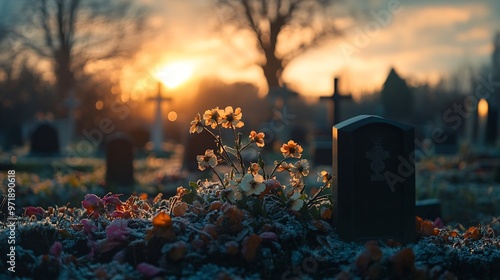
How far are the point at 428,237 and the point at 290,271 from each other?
1.36m

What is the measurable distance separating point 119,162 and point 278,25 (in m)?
17.4

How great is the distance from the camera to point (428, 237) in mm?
4469

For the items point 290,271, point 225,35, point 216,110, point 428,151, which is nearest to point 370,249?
point 290,271

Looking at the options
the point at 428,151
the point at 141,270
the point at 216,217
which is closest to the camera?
the point at 141,270

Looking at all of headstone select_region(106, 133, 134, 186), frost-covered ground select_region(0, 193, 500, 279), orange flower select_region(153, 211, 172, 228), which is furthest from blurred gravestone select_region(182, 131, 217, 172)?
orange flower select_region(153, 211, 172, 228)

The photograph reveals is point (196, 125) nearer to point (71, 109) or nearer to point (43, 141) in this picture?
point (43, 141)

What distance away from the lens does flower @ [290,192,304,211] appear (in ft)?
13.7

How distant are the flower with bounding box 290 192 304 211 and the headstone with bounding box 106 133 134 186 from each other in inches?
289

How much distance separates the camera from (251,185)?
13.5ft

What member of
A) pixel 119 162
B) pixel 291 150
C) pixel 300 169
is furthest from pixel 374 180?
pixel 119 162

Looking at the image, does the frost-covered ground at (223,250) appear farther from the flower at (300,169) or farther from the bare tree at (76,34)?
the bare tree at (76,34)

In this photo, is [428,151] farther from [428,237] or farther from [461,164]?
[428,237]

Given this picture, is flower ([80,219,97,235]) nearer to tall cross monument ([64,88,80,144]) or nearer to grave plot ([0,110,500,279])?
grave plot ([0,110,500,279])

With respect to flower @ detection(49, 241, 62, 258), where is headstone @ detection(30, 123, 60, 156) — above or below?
above
